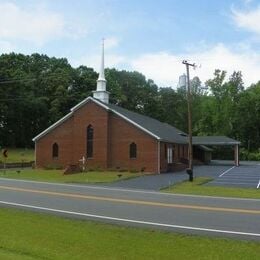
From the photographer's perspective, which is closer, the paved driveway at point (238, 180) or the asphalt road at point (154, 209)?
the asphalt road at point (154, 209)

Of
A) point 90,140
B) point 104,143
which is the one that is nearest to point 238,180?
point 104,143

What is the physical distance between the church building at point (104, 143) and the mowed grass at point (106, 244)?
3293 centimetres

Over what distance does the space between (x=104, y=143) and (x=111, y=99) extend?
50218mm

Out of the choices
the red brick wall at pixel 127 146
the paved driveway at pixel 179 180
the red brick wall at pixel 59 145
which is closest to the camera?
the paved driveway at pixel 179 180

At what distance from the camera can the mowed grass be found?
11195mm

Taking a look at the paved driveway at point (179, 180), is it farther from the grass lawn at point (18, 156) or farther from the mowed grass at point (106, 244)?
the grass lawn at point (18, 156)

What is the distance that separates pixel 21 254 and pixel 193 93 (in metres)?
100

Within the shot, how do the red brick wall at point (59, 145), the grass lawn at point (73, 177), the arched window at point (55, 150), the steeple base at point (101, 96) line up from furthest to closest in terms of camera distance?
1. the steeple base at point (101, 96)
2. the arched window at point (55, 150)
3. the red brick wall at point (59, 145)
4. the grass lawn at point (73, 177)

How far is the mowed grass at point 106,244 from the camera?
36.7ft

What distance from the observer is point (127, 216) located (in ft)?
56.9

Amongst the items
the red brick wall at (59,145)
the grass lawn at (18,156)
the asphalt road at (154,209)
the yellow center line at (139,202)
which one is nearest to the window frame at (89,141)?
the red brick wall at (59,145)

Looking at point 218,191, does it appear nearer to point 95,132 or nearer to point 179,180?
point 179,180

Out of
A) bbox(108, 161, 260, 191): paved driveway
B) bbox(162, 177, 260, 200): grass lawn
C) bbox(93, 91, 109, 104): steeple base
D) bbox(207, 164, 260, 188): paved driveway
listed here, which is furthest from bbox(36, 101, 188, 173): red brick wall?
bbox(162, 177, 260, 200): grass lawn

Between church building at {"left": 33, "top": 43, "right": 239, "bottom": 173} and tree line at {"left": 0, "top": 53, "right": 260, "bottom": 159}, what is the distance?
32722mm
